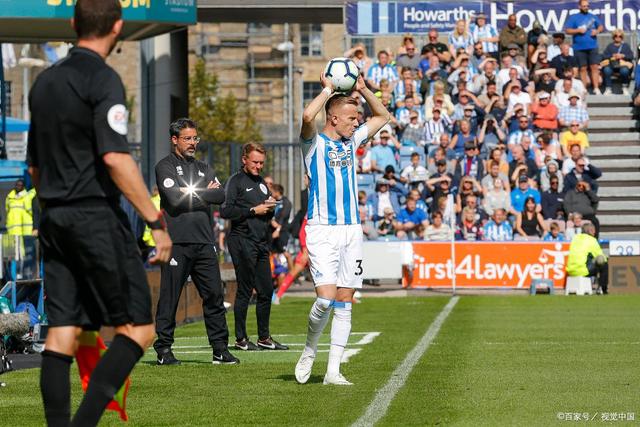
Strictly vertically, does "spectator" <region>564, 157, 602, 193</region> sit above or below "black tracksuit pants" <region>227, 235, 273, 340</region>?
above

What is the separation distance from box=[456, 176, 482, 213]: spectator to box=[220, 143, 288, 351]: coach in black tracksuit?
14673 millimetres

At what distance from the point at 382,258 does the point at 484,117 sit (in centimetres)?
568

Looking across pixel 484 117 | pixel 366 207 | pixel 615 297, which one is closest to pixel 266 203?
pixel 615 297

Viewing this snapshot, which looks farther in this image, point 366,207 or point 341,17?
point 341,17

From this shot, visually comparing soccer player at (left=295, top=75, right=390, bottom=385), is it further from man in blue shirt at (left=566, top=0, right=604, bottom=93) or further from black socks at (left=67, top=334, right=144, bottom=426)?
man in blue shirt at (left=566, top=0, right=604, bottom=93)

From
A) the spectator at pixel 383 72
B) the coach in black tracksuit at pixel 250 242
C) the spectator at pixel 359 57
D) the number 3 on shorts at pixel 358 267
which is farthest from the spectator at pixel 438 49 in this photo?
Result: the number 3 on shorts at pixel 358 267

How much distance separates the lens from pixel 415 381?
1061 cm

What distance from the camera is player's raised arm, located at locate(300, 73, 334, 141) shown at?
10156 millimetres

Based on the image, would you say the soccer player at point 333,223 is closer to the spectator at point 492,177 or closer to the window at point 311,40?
the spectator at point 492,177

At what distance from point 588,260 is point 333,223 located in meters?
16.7

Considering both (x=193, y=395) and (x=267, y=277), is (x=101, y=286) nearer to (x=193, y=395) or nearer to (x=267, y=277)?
(x=193, y=395)

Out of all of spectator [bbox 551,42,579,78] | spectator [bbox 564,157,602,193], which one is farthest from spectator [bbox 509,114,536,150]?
spectator [bbox 551,42,579,78]

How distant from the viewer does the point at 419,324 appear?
17984mm

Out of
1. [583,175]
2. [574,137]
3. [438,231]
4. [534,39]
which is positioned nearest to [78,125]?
[438,231]
